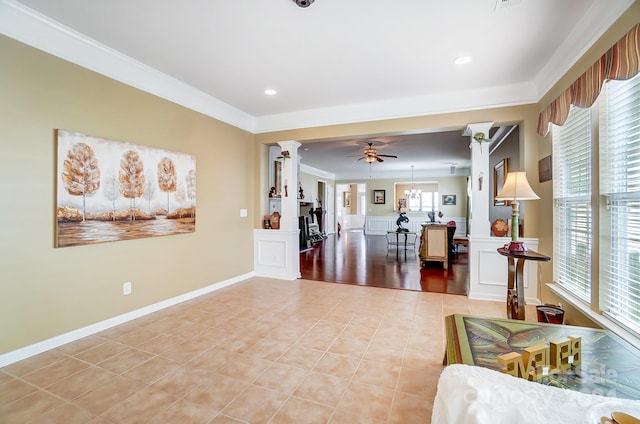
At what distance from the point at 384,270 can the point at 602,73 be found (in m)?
4.14

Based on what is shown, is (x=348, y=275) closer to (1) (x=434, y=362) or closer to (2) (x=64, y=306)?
(1) (x=434, y=362)

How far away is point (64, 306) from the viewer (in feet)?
8.31

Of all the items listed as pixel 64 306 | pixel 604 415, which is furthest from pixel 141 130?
pixel 604 415

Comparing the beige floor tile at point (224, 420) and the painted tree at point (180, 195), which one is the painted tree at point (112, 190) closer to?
the painted tree at point (180, 195)

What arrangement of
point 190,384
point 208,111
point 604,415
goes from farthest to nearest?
point 208,111, point 190,384, point 604,415

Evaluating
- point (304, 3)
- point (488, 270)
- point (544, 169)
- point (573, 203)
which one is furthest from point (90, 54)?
point (488, 270)

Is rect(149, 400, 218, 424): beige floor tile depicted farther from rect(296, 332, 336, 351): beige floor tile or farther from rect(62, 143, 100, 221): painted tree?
rect(62, 143, 100, 221): painted tree

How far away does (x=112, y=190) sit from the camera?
2.88 m

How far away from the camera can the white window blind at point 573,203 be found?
95.7 inches

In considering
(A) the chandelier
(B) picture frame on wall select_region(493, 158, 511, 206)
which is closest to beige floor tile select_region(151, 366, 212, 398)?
(B) picture frame on wall select_region(493, 158, 511, 206)

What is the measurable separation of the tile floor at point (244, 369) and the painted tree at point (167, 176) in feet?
4.82

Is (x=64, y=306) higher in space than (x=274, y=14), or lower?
lower

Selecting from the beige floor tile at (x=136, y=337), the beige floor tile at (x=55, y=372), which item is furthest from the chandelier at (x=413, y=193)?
the beige floor tile at (x=55, y=372)

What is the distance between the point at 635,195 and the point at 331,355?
2391mm
